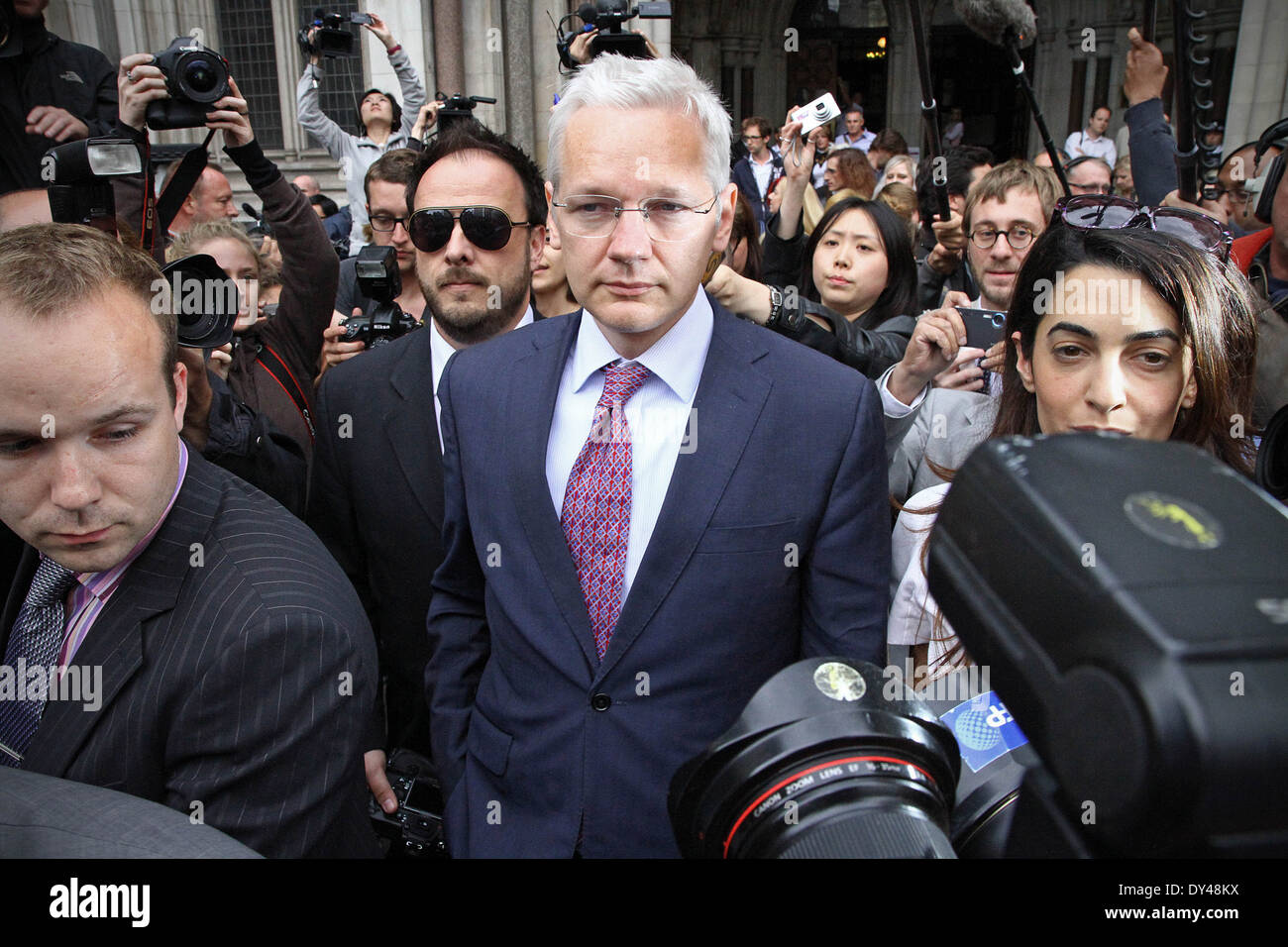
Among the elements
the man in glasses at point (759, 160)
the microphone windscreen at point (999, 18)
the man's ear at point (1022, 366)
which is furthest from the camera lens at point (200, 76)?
the man in glasses at point (759, 160)

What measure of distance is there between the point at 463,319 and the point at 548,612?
1081 mm

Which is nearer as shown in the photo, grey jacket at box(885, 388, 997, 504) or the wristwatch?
grey jacket at box(885, 388, 997, 504)

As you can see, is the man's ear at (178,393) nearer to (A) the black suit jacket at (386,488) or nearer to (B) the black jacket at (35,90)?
(A) the black suit jacket at (386,488)

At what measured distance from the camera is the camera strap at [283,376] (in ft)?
9.23

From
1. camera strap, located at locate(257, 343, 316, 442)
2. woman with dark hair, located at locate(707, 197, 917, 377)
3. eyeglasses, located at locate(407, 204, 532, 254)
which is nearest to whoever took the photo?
eyeglasses, located at locate(407, 204, 532, 254)

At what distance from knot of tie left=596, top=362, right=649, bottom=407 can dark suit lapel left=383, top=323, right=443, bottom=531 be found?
2.30 feet

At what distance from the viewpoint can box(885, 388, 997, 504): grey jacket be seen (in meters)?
2.15

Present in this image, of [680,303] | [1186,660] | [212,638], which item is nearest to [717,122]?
[680,303]

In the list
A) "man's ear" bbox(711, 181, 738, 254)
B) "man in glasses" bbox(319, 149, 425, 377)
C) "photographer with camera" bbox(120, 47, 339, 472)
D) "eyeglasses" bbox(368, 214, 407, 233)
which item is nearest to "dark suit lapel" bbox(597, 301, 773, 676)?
"man's ear" bbox(711, 181, 738, 254)

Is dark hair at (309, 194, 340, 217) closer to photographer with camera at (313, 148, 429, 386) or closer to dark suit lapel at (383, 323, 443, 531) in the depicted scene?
photographer with camera at (313, 148, 429, 386)

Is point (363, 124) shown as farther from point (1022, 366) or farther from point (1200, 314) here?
point (1200, 314)

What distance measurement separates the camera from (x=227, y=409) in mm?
2184

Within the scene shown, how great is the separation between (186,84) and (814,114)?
2500mm

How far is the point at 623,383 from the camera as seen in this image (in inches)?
64.7
